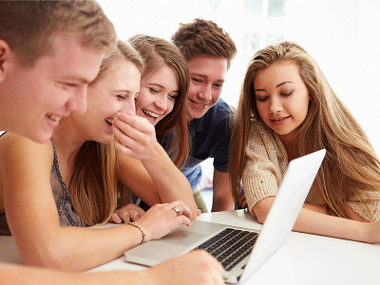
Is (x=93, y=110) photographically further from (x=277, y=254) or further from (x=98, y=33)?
(x=277, y=254)

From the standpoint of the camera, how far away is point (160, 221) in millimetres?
1042

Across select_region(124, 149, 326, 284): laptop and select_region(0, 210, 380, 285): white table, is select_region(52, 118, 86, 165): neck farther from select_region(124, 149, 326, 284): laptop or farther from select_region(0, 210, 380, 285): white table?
select_region(124, 149, 326, 284): laptop

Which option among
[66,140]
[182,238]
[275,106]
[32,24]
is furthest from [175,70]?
[32,24]

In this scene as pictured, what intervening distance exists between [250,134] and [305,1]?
365 centimetres

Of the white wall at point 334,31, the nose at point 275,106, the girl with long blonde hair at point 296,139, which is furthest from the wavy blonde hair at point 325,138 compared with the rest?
the white wall at point 334,31

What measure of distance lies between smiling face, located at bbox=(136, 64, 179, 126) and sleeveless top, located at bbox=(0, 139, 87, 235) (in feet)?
1.62

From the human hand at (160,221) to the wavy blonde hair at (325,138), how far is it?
539 mm

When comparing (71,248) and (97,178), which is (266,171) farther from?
(71,248)

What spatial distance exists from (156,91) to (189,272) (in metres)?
1.02

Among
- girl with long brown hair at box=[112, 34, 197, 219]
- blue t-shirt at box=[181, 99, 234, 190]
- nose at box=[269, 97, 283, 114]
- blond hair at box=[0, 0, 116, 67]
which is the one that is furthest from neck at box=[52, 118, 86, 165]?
blue t-shirt at box=[181, 99, 234, 190]

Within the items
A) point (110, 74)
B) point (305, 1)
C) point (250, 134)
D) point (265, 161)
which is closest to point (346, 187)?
point (265, 161)

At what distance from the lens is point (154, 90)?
153 cm

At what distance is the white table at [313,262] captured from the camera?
839 mm

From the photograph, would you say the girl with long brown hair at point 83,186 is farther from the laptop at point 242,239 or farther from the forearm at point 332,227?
the forearm at point 332,227
